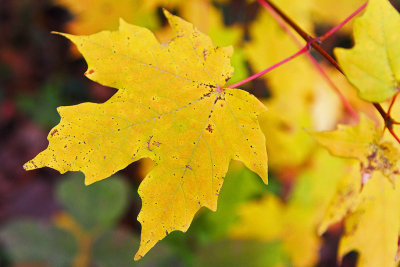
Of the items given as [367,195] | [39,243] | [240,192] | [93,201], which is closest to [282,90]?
[240,192]

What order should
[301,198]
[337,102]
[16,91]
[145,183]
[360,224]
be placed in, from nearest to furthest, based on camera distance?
1. [145,183]
2. [360,224]
3. [301,198]
4. [337,102]
5. [16,91]

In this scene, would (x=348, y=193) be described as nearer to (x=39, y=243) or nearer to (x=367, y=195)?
(x=367, y=195)

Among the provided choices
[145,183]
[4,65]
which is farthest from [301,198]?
[4,65]

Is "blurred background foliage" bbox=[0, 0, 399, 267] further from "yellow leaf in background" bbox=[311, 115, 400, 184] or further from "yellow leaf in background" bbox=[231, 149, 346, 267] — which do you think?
"yellow leaf in background" bbox=[311, 115, 400, 184]

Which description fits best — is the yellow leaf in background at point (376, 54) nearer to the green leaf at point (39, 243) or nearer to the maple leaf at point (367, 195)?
the maple leaf at point (367, 195)

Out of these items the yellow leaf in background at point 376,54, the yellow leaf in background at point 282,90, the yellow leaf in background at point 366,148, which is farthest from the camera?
the yellow leaf in background at point 282,90

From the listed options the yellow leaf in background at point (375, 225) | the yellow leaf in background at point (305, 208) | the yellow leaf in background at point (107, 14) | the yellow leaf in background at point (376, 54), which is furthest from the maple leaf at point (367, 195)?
the yellow leaf in background at point (107, 14)

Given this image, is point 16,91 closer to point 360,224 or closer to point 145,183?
point 145,183
